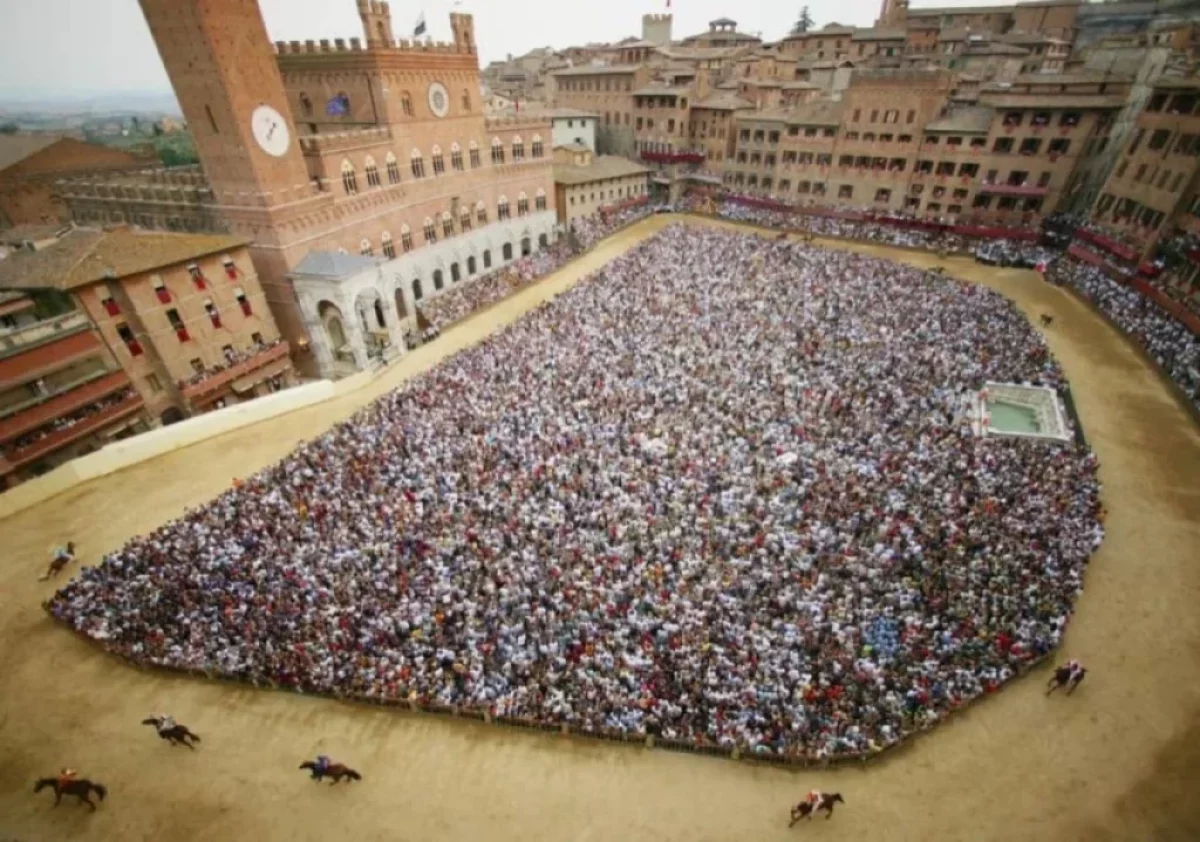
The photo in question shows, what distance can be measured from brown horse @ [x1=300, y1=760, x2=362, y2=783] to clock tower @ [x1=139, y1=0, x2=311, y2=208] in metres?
28.7

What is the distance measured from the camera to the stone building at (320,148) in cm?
2830

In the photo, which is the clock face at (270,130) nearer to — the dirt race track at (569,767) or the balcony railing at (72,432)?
the balcony railing at (72,432)

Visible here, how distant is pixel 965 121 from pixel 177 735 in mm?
61167

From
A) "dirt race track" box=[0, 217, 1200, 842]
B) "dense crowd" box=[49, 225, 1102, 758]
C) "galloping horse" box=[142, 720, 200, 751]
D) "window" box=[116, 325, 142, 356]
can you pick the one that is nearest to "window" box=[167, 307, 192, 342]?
"window" box=[116, 325, 142, 356]

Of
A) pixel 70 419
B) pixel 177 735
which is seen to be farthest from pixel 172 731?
pixel 70 419

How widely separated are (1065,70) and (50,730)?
78.0 metres

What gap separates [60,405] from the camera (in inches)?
944

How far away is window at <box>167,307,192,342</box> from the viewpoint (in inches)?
1078

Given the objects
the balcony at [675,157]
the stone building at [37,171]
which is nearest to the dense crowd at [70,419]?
the stone building at [37,171]

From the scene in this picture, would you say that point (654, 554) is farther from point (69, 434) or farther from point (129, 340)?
point (129, 340)

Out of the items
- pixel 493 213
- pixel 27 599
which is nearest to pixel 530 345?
pixel 493 213

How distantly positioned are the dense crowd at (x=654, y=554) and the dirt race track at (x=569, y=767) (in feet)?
2.88

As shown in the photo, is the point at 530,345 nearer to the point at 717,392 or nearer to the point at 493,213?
the point at 717,392

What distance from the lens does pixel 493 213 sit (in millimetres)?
46594
